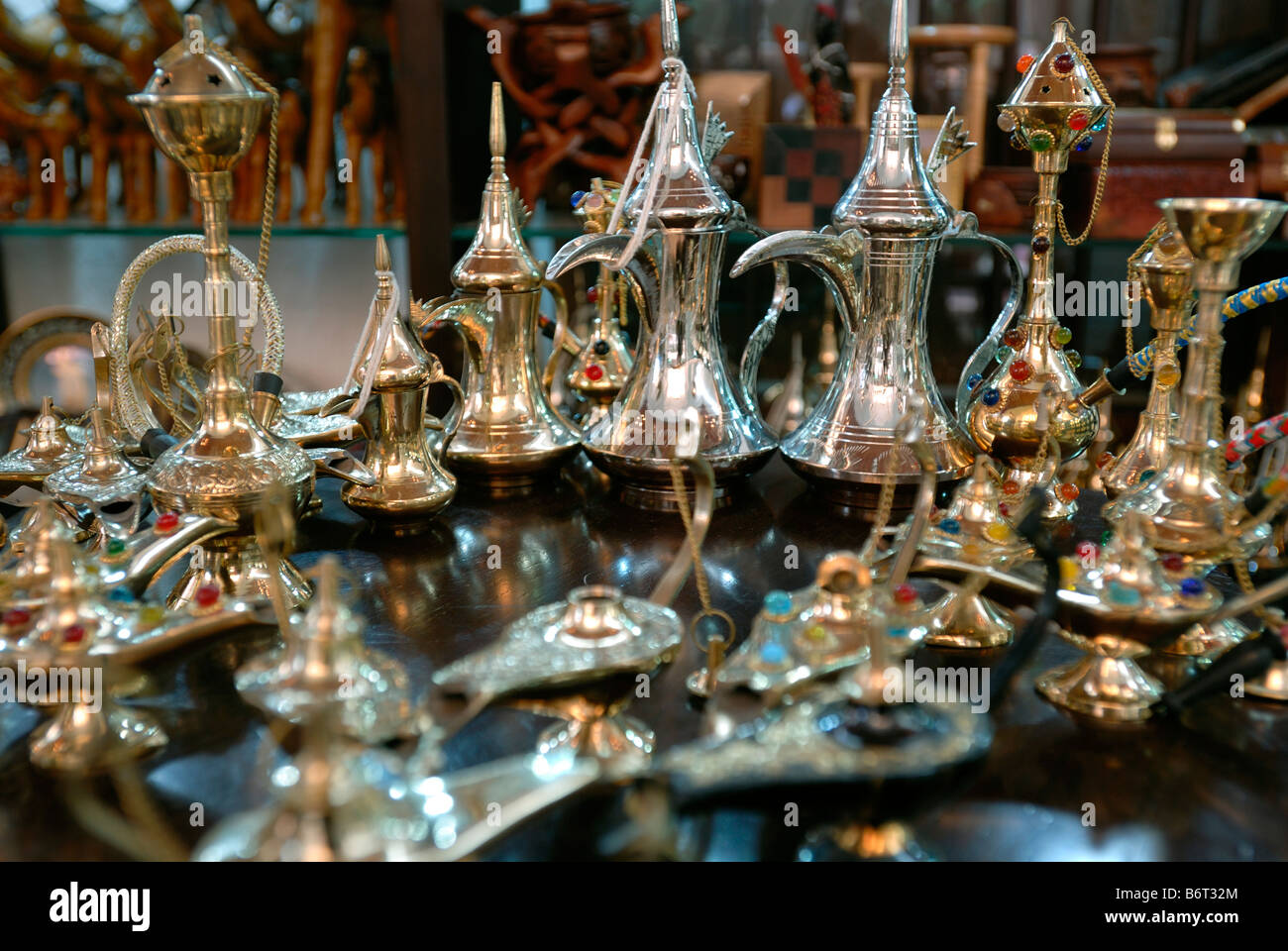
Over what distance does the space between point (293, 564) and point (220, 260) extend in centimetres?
26

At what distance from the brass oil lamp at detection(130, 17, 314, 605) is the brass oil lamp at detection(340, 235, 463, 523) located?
124 mm

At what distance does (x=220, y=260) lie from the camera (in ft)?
2.93

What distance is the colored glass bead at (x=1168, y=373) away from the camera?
3.29 ft

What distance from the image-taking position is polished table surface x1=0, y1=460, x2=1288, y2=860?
25.4 inches

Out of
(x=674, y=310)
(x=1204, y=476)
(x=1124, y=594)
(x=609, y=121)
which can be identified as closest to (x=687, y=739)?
(x=1124, y=594)

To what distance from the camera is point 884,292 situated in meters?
1.11

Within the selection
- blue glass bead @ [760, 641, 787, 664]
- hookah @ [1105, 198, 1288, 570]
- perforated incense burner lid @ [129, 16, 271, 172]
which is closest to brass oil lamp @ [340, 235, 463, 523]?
perforated incense burner lid @ [129, 16, 271, 172]

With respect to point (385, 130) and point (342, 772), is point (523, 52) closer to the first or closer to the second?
point (385, 130)

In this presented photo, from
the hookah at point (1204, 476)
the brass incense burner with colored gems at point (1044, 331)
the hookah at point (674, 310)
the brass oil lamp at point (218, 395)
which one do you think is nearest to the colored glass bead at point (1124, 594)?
the hookah at point (1204, 476)

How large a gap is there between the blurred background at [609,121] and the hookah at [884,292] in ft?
2.69

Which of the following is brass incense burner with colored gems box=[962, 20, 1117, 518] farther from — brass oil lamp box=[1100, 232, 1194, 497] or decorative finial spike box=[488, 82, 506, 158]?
decorative finial spike box=[488, 82, 506, 158]

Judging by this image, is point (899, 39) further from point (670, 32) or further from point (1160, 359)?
point (1160, 359)

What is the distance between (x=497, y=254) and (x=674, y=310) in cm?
19
